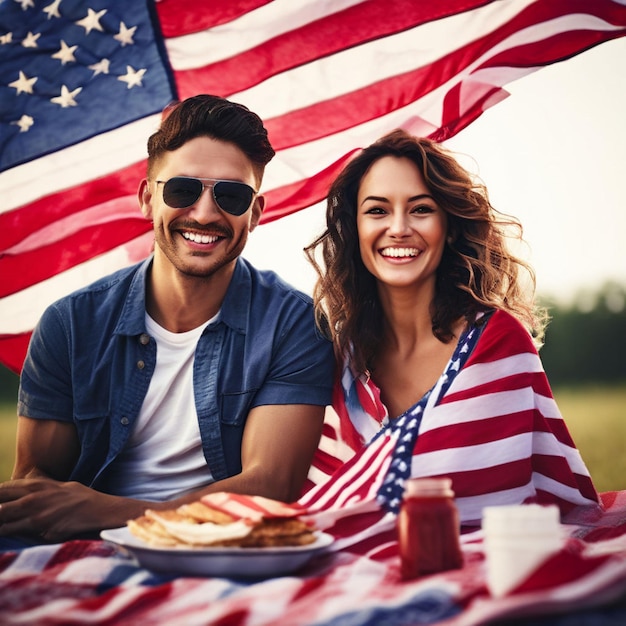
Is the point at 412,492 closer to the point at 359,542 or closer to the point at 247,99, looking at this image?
the point at 359,542

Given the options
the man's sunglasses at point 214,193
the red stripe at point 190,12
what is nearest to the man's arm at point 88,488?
the man's sunglasses at point 214,193

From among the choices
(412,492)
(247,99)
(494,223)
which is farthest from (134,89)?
(412,492)

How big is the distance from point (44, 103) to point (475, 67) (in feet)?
7.76

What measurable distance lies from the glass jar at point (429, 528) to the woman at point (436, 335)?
102cm

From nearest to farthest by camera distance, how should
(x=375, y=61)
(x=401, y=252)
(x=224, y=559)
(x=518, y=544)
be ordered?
1. (x=518, y=544)
2. (x=224, y=559)
3. (x=401, y=252)
4. (x=375, y=61)

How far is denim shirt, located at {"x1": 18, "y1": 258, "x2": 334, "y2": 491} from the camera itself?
3688 millimetres

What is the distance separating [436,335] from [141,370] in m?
1.34

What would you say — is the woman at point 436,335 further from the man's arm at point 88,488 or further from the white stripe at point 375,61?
the white stripe at point 375,61

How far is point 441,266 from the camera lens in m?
4.08

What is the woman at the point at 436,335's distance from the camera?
10.8 feet

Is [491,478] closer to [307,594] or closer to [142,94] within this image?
[307,594]

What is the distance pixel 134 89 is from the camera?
4.73 meters

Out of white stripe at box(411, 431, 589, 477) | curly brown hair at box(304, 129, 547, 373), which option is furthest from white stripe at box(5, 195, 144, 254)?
white stripe at box(411, 431, 589, 477)

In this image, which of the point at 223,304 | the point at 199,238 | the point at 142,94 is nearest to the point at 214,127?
the point at 199,238
